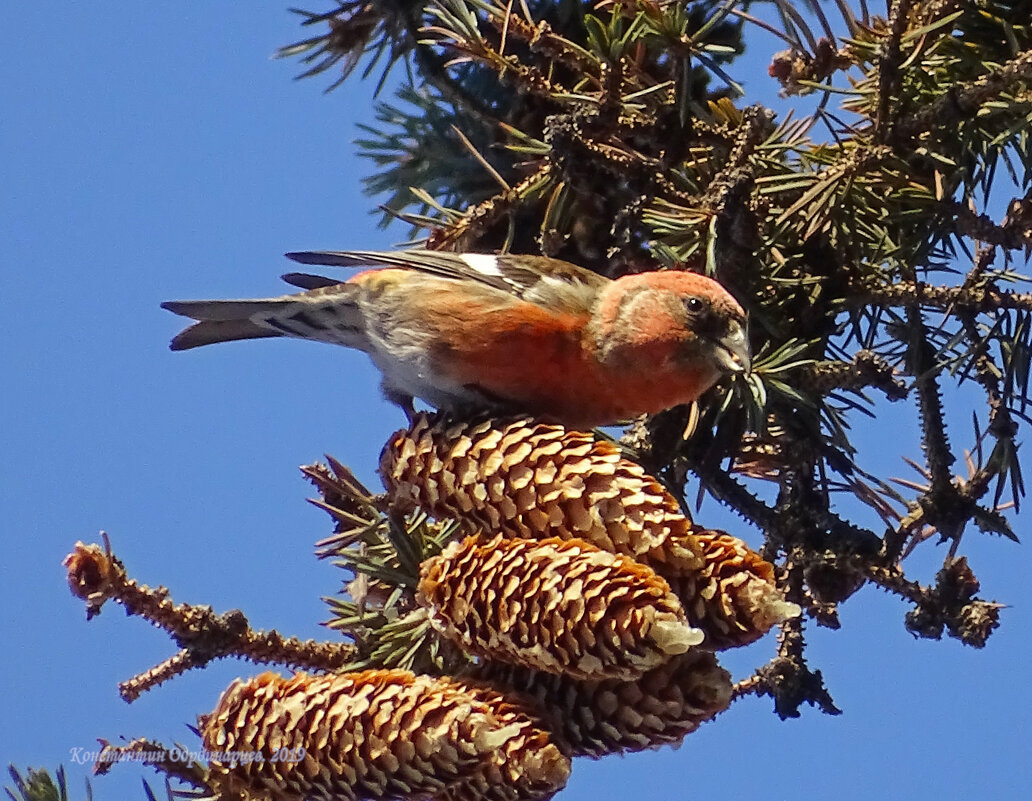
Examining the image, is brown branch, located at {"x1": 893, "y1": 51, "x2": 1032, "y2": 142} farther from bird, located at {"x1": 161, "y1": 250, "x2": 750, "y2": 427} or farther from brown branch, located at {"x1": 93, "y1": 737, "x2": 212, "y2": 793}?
brown branch, located at {"x1": 93, "y1": 737, "x2": 212, "y2": 793}

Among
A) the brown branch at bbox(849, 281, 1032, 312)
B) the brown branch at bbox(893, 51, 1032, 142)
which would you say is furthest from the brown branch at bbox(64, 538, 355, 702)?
the brown branch at bbox(893, 51, 1032, 142)

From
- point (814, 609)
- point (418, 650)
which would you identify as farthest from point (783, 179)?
point (418, 650)

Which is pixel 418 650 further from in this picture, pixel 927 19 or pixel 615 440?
pixel 927 19

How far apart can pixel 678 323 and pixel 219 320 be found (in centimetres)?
68

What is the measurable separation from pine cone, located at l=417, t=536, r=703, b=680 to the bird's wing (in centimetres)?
40

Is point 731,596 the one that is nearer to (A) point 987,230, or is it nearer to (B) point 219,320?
(A) point 987,230

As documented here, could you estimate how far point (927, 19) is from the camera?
1.13 meters

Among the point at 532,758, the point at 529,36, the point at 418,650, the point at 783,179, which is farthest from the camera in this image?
the point at 529,36

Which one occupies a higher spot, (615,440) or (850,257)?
(850,257)

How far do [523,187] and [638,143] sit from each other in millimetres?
150

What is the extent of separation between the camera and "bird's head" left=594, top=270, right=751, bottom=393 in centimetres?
111

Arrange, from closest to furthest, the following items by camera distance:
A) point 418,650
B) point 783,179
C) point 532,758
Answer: point 532,758 → point 418,650 → point 783,179

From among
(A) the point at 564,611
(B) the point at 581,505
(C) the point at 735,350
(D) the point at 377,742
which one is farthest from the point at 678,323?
(D) the point at 377,742

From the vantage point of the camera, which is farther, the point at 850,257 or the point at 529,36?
the point at 529,36
